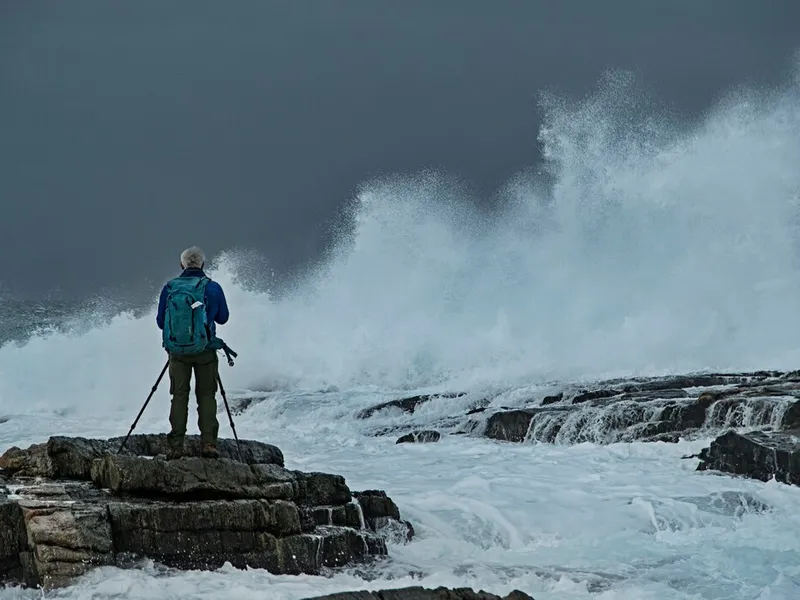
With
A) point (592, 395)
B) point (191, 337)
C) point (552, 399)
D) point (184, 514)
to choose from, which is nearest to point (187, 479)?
point (184, 514)

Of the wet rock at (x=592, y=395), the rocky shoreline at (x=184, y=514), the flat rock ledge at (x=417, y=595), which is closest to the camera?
the flat rock ledge at (x=417, y=595)

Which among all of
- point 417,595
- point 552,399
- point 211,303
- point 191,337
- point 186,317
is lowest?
point 417,595

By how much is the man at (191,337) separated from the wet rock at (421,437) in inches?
392

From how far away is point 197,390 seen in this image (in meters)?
6.70

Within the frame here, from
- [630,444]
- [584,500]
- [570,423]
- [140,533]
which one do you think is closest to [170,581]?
[140,533]

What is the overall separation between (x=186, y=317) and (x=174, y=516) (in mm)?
1461

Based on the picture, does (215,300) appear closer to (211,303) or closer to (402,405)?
(211,303)

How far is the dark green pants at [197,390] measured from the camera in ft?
21.9

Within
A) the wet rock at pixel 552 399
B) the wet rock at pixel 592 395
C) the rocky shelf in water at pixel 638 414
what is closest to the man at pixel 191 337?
the rocky shelf in water at pixel 638 414

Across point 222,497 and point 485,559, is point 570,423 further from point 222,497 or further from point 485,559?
point 222,497

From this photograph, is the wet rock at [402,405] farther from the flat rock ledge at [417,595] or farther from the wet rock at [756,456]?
the flat rock ledge at [417,595]

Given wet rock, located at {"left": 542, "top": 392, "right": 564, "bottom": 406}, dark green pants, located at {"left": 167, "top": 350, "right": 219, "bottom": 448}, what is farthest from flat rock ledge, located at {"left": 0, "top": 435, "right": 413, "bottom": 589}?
wet rock, located at {"left": 542, "top": 392, "right": 564, "bottom": 406}

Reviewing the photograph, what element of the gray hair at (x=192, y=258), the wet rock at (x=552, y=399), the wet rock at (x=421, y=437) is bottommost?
the wet rock at (x=421, y=437)

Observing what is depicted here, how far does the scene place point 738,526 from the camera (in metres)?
8.16
